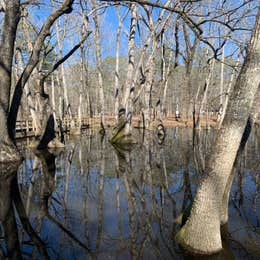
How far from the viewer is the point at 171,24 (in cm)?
1883

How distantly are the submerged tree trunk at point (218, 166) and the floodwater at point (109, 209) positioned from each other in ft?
1.27

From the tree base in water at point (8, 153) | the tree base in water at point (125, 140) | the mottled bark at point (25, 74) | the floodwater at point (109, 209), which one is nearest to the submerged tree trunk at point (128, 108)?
the tree base in water at point (125, 140)

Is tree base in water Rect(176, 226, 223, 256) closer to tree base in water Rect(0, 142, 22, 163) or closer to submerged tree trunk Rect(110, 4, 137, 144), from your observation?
tree base in water Rect(0, 142, 22, 163)

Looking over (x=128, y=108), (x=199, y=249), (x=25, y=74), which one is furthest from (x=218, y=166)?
(x=128, y=108)

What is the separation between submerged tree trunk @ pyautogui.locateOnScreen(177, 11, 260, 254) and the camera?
3.03 m

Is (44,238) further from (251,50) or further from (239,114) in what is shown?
(251,50)

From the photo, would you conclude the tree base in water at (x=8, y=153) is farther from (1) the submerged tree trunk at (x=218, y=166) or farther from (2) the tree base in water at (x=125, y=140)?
(1) the submerged tree trunk at (x=218, y=166)

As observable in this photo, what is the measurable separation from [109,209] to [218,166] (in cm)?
284

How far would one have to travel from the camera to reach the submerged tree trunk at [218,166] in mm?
3031

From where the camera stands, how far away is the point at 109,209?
5.05m

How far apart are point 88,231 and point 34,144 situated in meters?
9.69

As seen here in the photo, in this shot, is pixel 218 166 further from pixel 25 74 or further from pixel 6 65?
pixel 6 65

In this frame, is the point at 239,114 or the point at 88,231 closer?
the point at 239,114

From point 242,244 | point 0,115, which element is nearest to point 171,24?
point 0,115
